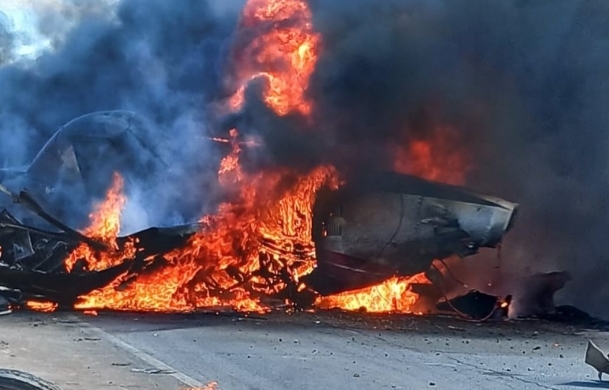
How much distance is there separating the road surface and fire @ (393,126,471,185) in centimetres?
290

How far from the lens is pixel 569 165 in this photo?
14805 millimetres

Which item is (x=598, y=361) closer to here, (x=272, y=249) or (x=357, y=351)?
(x=357, y=351)

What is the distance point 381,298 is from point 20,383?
7946mm

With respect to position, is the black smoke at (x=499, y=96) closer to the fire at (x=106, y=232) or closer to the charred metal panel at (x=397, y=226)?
the charred metal panel at (x=397, y=226)

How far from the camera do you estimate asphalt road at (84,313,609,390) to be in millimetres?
8461

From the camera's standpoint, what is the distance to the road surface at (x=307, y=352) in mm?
8359

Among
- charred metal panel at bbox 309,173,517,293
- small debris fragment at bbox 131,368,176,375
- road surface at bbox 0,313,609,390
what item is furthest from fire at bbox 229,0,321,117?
small debris fragment at bbox 131,368,176,375

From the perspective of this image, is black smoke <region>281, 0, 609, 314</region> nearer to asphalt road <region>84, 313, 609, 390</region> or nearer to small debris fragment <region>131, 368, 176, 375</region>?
asphalt road <region>84, 313, 609, 390</region>

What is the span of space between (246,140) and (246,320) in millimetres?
3495

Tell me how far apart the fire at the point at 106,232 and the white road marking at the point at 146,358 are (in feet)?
5.62

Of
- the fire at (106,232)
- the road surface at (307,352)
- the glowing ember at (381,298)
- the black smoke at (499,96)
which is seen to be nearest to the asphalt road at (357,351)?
the road surface at (307,352)

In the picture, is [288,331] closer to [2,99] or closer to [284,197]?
[284,197]

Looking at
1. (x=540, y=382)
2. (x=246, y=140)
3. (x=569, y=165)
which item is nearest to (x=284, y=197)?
(x=246, y=140)

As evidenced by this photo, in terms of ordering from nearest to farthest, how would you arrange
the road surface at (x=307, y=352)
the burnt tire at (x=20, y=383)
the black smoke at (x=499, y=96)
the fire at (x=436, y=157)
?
1. the burnt tire at (x=20, y=383)
2. the road surface at (x=307, y=352)
3. the black smoke at (x=499, y=96)
4. the fire at (x=436, y=157)
